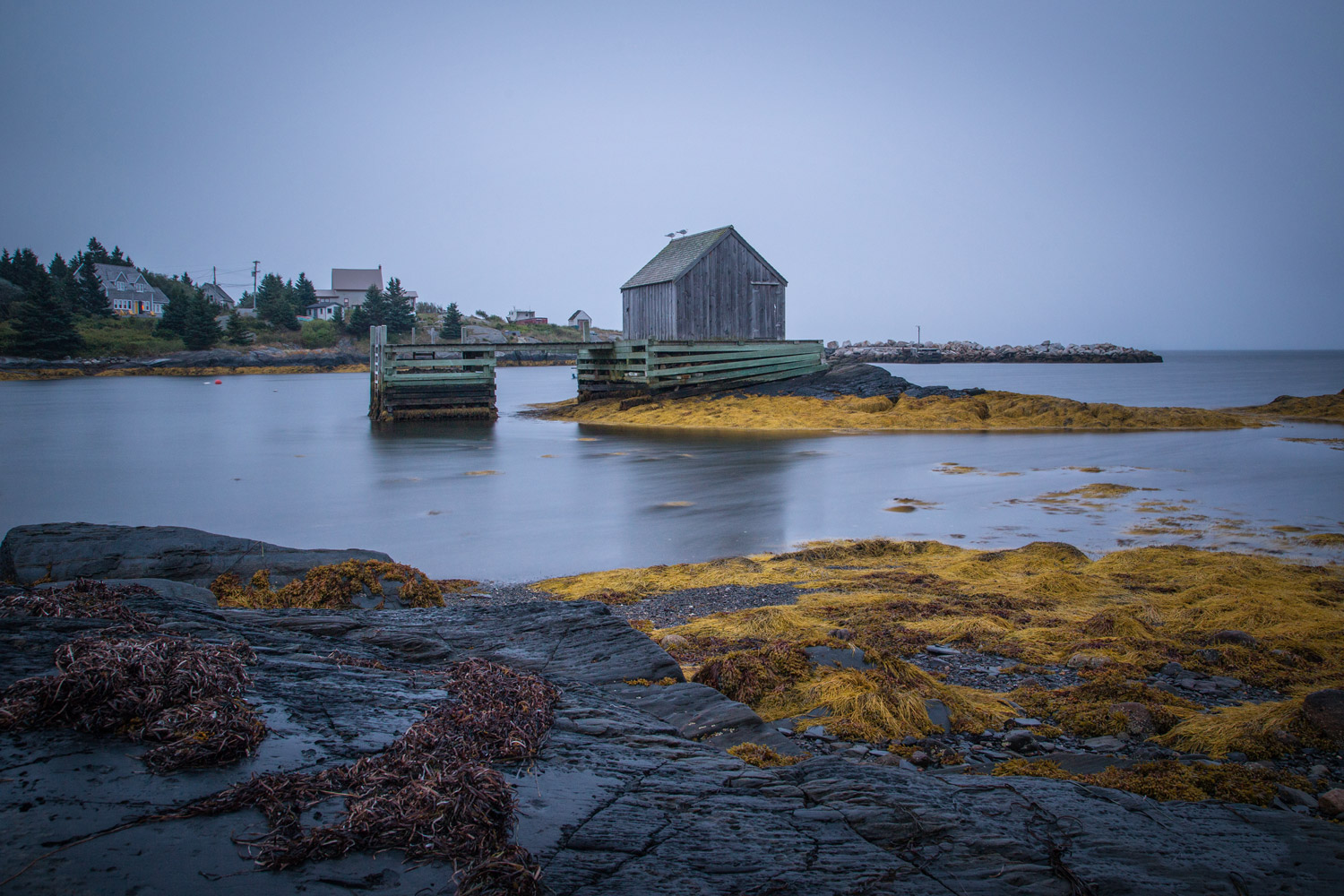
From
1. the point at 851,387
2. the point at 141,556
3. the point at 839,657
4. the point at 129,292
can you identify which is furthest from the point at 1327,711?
the point at 129,292

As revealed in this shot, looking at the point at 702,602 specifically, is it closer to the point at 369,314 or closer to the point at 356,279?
the point at 369,314

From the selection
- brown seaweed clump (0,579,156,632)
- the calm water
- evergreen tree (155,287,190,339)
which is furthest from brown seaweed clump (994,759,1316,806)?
evergreen tree (155,287,190,339)

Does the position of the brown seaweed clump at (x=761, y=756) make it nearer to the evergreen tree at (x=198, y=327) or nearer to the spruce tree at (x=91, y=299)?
the evergreen tree at (x=198, y=327)

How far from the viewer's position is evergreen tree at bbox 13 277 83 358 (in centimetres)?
5738

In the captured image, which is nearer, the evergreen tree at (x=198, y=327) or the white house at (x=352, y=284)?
the evergreen tree at (x=198, y=327)

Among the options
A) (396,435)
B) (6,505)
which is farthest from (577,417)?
(6,505)

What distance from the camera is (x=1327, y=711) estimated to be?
4152 millimetres

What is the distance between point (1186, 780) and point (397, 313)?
77.1 metres

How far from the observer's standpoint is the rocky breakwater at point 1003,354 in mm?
102500

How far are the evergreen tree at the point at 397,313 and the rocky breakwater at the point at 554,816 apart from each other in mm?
74049

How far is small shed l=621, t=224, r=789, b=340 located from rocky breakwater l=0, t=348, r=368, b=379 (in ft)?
165

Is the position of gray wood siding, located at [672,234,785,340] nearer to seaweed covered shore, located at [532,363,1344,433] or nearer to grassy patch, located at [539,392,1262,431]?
seaweed covered shore, located at [532,363,1344,433]

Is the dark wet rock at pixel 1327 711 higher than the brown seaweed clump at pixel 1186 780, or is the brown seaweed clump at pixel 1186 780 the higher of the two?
the dark wet rock at pixel 1327 711

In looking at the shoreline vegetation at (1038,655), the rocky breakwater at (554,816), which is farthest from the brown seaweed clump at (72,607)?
the shoreline vegetation at (1038,655)
